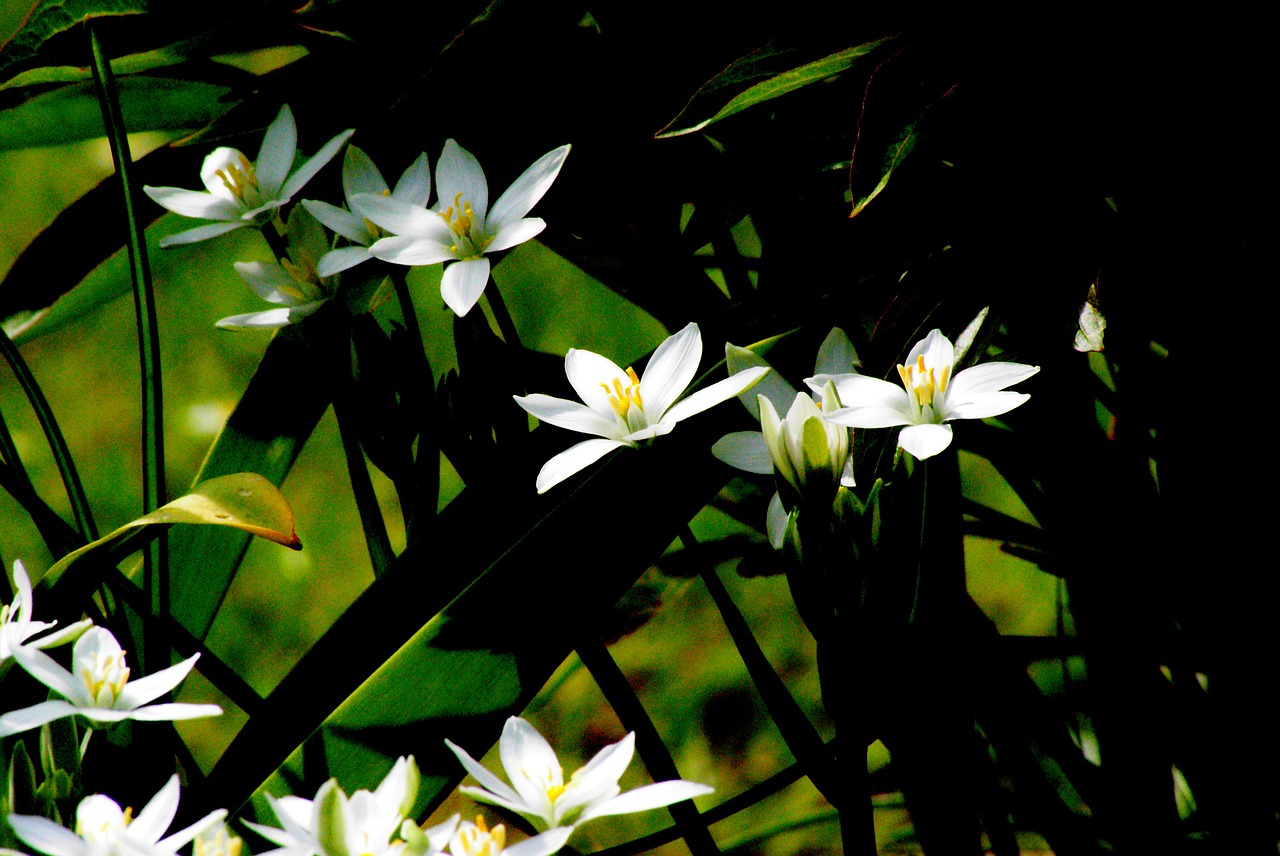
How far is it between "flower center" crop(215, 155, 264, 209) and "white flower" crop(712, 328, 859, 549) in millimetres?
331

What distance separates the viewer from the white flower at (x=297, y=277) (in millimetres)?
637

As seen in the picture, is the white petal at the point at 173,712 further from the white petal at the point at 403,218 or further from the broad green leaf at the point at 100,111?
the broad green leaf at the point at 100,111

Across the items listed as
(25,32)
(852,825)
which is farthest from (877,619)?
(25,32)

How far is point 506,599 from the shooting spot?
54 centimetres

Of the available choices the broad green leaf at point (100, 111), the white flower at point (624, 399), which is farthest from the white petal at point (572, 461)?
the broad green leaf at point (100, 111)

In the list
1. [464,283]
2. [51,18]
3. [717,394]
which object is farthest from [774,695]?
[51,18]

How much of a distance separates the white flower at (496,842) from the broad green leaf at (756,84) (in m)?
0.35

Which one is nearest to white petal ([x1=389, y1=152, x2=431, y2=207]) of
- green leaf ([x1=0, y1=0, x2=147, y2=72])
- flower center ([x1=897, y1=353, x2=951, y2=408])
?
green leaf ([x1=0, y1=0, x2=147, y2=72])

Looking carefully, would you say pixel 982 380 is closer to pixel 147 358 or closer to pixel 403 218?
pixel 403 218

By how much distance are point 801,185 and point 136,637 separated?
0.53m

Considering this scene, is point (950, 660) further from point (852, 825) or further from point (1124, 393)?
point (1124, 393)

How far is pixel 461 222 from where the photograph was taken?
615 millimetres

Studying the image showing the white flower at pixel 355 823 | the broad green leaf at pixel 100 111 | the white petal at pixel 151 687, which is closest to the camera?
the white flower at pixel 355 823

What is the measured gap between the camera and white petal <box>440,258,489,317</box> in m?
0.55
